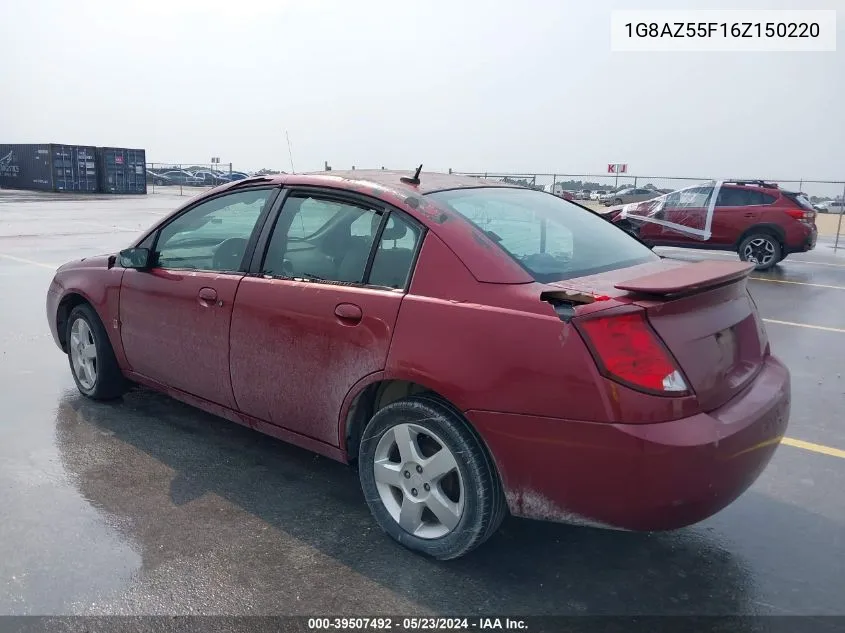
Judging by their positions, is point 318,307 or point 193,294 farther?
point 193,294

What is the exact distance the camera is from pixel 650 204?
15.0m

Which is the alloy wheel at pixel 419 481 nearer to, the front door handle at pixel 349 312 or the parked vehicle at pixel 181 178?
the front door handle at pixel 349 312

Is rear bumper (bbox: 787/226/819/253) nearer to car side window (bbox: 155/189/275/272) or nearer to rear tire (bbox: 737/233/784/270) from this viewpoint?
rear tire (bbox: 737/233/784/270)

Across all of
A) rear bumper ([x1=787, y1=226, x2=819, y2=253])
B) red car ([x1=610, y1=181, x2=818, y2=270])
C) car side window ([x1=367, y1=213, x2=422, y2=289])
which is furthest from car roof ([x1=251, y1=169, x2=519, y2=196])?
rear bumper ([x1=787, y1=226, x2=819, y2=253])

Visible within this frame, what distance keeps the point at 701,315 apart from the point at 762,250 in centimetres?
1218

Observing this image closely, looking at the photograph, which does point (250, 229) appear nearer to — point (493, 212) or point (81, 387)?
point (493, 212)

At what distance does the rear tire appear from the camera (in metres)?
13.4

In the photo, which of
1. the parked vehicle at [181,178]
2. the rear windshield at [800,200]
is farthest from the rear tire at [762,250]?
the parked vehicle at [181,178]

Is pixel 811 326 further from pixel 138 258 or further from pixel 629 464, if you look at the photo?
pixel 138 258

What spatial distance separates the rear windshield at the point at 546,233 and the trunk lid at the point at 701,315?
0.49 ft

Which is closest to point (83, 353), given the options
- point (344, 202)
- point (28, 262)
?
point (344, 202)

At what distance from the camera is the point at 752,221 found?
1354cm

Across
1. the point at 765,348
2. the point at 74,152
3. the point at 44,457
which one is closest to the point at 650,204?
the point at 765,348

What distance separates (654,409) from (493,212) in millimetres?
1296
